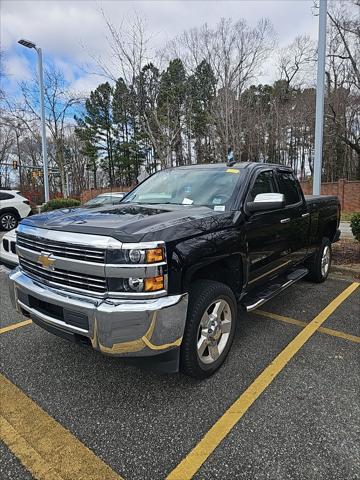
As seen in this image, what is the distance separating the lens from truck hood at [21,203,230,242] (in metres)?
2.34

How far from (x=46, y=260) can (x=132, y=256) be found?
0.83m

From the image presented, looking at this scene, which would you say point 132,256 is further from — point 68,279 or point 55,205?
point 55,205

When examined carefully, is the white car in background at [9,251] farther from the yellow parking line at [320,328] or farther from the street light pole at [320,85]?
the street light pole at [320,85]

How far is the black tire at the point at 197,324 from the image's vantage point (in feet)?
8.34

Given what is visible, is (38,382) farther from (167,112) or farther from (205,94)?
(205,94)

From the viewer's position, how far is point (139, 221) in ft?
8.31

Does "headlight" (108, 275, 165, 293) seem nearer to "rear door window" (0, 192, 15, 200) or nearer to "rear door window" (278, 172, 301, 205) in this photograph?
"rear door window" (278, 172, 301, 205)

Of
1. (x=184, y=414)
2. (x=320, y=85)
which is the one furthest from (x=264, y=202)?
(x=320, y=85)

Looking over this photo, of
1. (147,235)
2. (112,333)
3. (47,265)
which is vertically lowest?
(112,333)

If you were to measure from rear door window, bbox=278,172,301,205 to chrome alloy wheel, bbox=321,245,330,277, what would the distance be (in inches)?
55.6

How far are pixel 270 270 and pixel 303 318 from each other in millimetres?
863

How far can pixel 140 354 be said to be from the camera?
7.52ft

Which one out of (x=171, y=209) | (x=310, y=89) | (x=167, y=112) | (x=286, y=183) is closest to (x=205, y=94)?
(x=167, y=112)

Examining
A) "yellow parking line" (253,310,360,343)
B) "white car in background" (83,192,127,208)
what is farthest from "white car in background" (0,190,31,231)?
"yellow parking line" (253,310,360,343)
